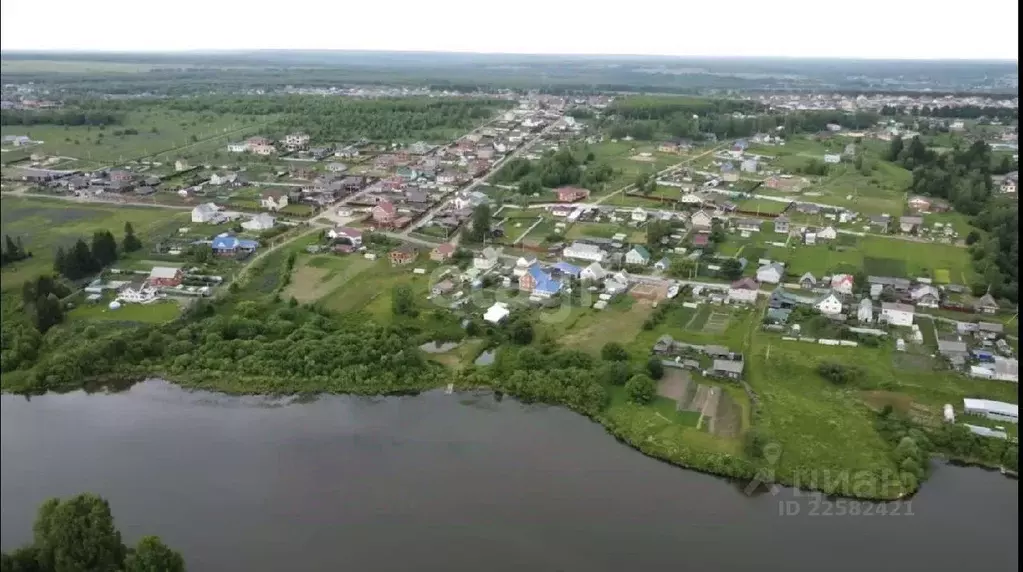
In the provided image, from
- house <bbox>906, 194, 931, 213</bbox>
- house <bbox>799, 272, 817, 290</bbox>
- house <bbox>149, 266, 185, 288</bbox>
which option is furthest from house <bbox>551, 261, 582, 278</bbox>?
house <bbox>906, 194, 931, 213</bbox>

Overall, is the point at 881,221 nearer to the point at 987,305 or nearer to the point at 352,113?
the point at 987,305

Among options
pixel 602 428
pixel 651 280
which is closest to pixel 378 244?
pixel 651 280

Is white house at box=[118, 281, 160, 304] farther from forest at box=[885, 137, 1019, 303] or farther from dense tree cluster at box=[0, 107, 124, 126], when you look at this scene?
dense tree cluster at box=[0, 107, 124, 126]

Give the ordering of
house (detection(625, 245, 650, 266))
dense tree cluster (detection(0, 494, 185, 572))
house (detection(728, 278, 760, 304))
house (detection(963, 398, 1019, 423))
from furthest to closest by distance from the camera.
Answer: house (detection(625, 245, 650, 266)), house (detection(728, 278, 760, 304)), house (detection(963, 398, 1019, 423)), dense tree cluster (detection(0, 494, 185, 572))

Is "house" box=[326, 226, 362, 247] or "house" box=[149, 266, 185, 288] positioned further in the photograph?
"house" box=[326, 226, 362, 247]

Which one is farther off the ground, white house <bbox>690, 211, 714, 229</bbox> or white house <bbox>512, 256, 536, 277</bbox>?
white house <bbox>690, 211, 714, 229</bbox>

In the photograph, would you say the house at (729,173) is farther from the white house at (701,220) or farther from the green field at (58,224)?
the green field at (58,224)
